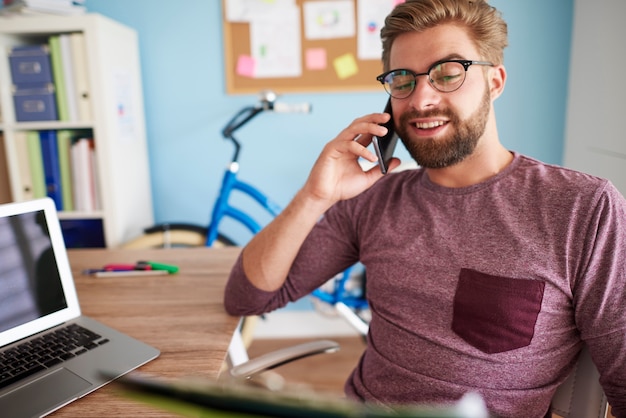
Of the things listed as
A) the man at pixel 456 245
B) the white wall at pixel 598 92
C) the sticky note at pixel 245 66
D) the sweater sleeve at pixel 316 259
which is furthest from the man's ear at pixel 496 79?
the sticky note at pixel 245 66

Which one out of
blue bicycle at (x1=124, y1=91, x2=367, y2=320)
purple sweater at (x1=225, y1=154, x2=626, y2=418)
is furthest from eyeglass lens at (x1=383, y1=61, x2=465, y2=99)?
blue bicycle at (x1=124, y1=91, x2=367, y2=320)

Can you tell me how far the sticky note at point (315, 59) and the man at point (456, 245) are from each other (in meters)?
1.14

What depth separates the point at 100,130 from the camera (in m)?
1.88

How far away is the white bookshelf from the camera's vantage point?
181 cm

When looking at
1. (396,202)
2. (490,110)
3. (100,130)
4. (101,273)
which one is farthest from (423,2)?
(100,130)

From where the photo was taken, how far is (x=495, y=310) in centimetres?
88

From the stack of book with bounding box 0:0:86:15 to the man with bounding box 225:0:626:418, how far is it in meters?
1.42

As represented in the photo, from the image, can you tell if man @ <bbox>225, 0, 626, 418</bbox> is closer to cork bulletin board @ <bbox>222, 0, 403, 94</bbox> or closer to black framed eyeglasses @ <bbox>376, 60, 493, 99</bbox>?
black framed eyeglasses @ <bbox>376, 60, 493, 99</bbox>

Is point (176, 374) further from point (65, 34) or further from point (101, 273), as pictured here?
point (65, 34)

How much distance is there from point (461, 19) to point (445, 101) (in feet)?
0.58

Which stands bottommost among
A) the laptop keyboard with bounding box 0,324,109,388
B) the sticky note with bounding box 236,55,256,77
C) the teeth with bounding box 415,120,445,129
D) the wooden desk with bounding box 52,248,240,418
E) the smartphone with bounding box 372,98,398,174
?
the wooden desk with bounding box 52,248,240,418

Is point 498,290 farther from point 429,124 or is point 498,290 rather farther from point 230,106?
point 230,106

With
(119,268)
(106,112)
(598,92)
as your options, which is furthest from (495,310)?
(106,112)

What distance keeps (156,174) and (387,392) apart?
174 centimetres
